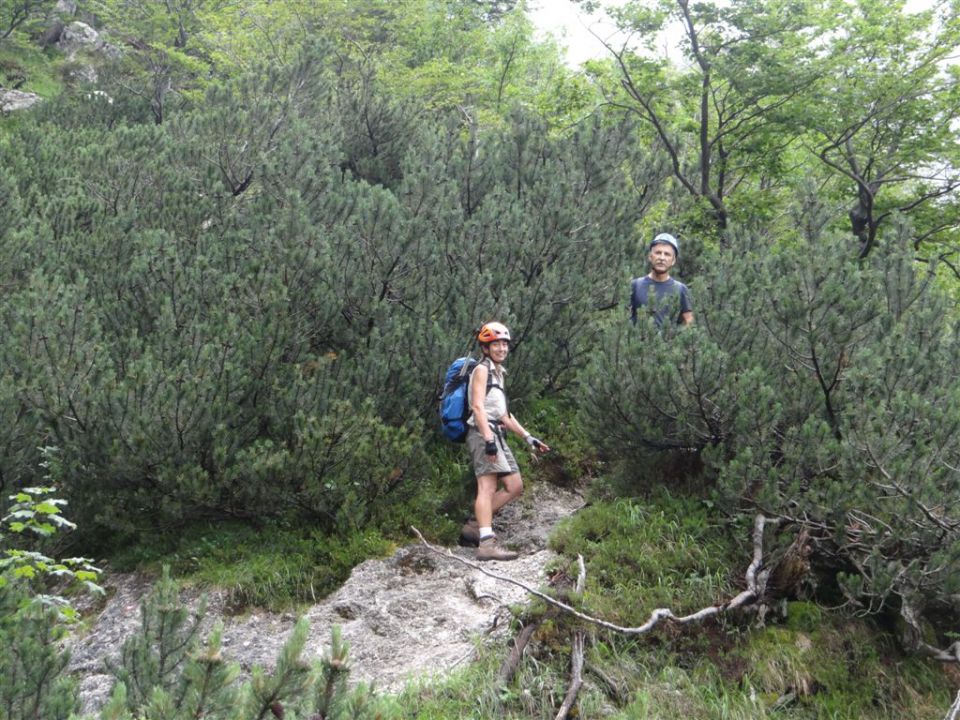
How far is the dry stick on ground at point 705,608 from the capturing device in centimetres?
440

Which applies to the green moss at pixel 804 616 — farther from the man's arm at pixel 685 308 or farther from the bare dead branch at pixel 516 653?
the man's arm at pixel 685 308

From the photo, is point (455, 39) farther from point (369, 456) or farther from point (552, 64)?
point (369, 456)

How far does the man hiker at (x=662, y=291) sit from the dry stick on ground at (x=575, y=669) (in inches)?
87.2

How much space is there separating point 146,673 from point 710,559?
12.3 ft

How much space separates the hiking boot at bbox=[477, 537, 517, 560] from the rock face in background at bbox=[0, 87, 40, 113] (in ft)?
59.0

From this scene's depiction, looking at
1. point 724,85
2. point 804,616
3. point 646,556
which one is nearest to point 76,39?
point 724,85

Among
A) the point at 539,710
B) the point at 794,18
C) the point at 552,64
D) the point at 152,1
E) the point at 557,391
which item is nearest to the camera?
the point at 539,710

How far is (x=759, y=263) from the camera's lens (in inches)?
264

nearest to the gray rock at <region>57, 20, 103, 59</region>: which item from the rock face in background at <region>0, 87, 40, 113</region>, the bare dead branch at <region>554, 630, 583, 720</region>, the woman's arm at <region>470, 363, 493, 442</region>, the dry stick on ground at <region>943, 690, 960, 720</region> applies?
the rock face in background at <region>0, 87, 40, 113</region>

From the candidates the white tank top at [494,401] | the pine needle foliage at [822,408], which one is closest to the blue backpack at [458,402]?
the white tank top at [494,401]

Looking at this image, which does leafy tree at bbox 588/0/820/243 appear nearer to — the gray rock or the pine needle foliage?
the pine needle foliage

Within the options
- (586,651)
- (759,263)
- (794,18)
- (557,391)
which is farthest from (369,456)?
(794,18)

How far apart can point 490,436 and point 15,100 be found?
18.8 m

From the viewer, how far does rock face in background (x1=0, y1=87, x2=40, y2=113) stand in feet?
60.8
